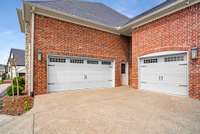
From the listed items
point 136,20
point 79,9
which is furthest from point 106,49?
point 79,9

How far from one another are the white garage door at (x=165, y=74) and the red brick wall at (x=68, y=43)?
8.47 ft

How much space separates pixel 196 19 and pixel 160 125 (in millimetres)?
5575

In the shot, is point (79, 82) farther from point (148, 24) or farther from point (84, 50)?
point (148, 24)

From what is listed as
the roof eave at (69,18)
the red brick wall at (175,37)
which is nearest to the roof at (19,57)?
the roof eave at (69,18)

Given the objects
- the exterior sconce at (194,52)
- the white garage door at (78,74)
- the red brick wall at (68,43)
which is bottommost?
the white garage door at (78,74)

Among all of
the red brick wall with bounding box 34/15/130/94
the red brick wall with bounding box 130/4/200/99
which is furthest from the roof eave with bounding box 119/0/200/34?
the red brick wall with bounding box 34/15/130/94

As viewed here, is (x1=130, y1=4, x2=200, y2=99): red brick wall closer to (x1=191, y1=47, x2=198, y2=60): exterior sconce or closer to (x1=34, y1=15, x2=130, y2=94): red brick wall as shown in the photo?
(x1=191, y1=47, x2=198, y2=60): exterior sconce

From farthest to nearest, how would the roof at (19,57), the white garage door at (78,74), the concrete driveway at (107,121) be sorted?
1. the roof at (19,57)
2. the white garage door at (78,74)
3. the concrete driveway at (107,121)

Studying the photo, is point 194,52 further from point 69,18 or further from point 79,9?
point 79,9

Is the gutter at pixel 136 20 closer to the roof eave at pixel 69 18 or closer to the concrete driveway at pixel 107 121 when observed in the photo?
the roof eave at pixel 69 18

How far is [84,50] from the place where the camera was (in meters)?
8.90

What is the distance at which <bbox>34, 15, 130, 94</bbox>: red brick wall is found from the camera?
23.8 ft

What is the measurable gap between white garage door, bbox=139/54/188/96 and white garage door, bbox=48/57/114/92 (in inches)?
104

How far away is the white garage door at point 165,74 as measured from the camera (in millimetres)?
6684
